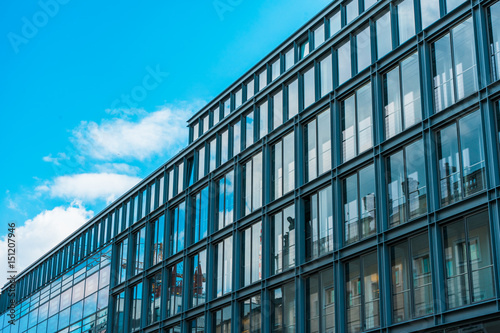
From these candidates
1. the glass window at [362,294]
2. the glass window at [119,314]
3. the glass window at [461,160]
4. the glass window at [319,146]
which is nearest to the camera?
the glass window at [461,160]

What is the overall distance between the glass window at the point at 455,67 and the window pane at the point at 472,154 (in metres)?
1.18

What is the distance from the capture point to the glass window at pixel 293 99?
36406mm

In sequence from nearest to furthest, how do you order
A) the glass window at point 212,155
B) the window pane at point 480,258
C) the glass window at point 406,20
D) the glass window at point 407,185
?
the window pane at point 480,258, the glass window at point 407,185, the glass window at point 406,20, the glass window at point 212,155

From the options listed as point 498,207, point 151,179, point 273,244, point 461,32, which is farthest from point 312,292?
point 151,179

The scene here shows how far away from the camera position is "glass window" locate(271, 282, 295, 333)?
32719 millimetres

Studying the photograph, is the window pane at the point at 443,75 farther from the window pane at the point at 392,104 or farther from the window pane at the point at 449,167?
the window pane at the point at 392,104

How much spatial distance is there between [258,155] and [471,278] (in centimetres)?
1591

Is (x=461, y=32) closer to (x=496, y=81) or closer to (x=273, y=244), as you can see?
(x=496, y=81)

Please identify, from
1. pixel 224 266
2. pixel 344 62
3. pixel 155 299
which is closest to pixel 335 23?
pixel 344 62

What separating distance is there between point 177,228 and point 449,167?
2115cm

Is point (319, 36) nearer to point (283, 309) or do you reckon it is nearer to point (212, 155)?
point (212, 155)

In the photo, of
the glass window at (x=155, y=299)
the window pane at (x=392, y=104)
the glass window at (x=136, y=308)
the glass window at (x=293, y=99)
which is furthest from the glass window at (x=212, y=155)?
the window pane at (x=392, y=104)

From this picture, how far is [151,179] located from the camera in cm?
4847

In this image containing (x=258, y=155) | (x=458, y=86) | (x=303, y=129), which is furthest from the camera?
(x=258, y=155)
